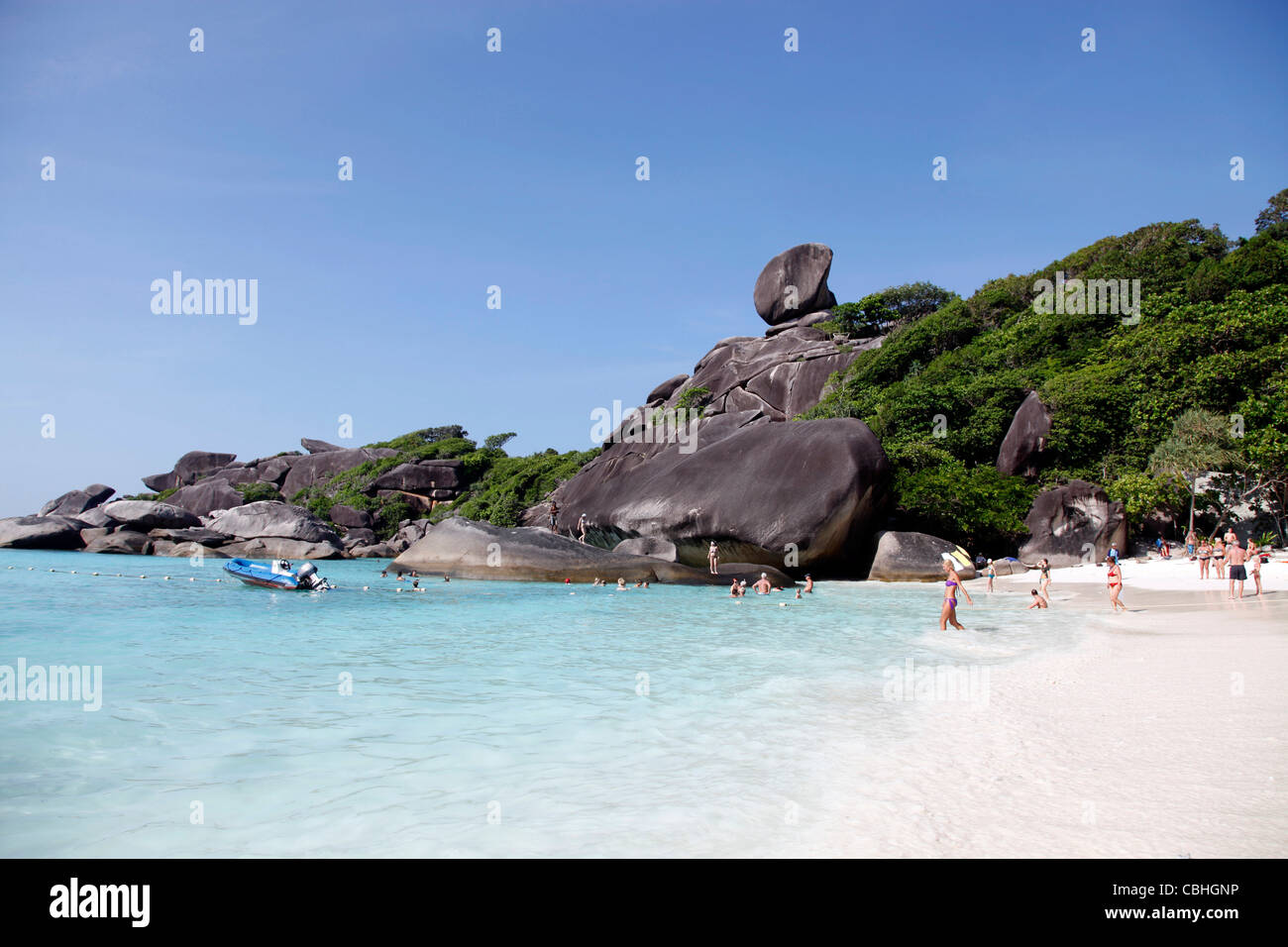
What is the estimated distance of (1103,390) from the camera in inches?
848

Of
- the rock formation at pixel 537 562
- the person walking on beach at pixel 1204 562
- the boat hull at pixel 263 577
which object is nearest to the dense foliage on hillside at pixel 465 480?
the rock formation at pixel 537 562

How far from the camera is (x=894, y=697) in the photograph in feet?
18.6

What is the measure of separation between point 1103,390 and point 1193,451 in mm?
3972

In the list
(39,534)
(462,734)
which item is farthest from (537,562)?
(39,534)

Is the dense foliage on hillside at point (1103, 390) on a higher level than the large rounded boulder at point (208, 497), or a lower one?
higher

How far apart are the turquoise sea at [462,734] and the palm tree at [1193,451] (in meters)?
10.8

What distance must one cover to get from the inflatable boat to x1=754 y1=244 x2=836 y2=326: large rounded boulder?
31.7 metres

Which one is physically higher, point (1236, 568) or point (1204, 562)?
point (1236, 568)

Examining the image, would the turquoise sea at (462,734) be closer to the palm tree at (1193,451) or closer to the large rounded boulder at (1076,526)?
the large rounded boulder at (1076,526)

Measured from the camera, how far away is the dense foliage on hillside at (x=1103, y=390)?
18.9 metres

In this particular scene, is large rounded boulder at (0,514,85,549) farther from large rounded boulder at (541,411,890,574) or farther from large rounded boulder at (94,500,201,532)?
large rounded boulder at (541,411,890,574)

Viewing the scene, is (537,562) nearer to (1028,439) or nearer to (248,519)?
(1028,439)

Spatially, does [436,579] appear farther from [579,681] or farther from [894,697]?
[894,697]
